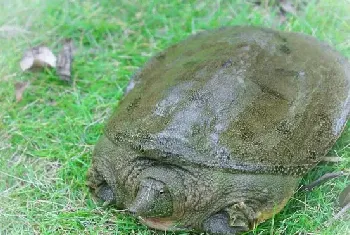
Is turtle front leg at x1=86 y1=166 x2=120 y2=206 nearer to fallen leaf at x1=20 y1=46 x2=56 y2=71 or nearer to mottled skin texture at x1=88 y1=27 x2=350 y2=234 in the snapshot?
mottled skin texture at x1=88 y1=27 x2=350 y2=234

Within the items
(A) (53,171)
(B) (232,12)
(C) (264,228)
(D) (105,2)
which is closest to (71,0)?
(D) (105,2)

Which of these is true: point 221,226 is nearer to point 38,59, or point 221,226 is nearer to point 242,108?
point 242,108

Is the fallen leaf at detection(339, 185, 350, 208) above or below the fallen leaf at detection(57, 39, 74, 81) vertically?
below

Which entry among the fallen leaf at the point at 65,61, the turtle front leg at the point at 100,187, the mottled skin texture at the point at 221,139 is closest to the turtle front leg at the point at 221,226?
the mottled skin texture at the point at 221,139

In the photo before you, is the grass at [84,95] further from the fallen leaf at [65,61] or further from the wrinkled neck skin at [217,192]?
the wrinkled neck skin at [217,192]

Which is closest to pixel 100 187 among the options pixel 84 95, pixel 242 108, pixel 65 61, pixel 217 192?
pixel 217 192

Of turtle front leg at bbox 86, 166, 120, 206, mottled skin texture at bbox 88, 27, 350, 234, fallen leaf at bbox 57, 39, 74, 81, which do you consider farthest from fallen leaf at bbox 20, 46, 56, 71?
turtle front leg at bbox 86, 166, 120, 206
